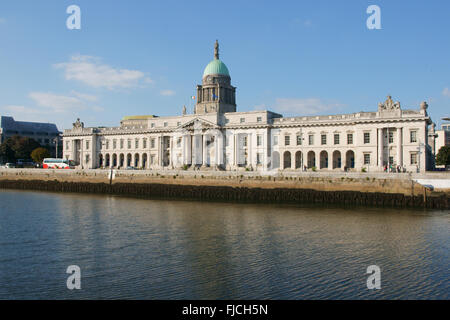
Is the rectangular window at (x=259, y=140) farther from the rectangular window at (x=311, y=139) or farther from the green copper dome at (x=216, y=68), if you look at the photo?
the green copper dome at (x=216, y=68)

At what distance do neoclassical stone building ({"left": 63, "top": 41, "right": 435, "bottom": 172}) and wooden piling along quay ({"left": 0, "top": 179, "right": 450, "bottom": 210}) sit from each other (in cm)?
1387

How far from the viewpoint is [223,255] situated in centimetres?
2395

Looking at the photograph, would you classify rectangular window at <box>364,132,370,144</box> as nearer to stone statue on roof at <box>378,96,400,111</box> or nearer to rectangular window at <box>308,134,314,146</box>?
stone statue on roof at <box>378,96,400,111</box>

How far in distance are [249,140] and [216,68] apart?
23.0 metres

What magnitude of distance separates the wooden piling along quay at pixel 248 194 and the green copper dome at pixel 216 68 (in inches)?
1546

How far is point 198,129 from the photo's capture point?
3494 inches

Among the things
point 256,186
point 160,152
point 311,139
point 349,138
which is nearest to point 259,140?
point 311,139

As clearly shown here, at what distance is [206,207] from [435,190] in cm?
2562

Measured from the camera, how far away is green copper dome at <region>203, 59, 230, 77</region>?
9862 cm

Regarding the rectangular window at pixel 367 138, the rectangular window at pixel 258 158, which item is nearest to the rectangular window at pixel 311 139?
the rectangular window at pixel 258 158

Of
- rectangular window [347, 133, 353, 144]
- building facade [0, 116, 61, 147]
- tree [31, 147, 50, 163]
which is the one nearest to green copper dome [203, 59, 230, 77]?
rectangular window [347, 133, 353, 144]
